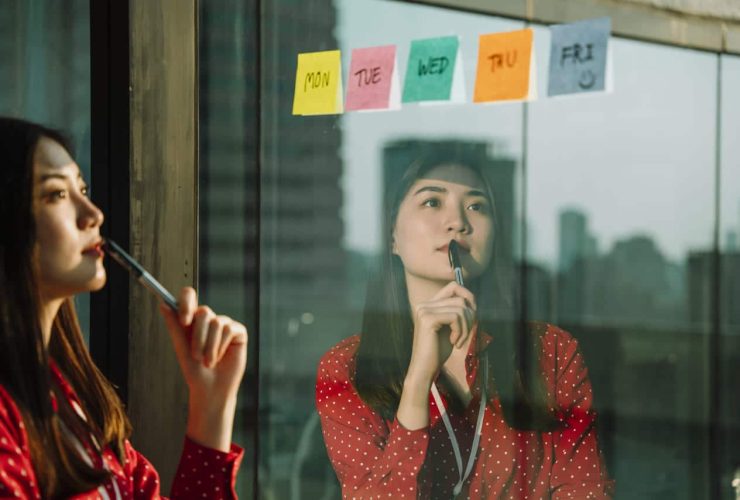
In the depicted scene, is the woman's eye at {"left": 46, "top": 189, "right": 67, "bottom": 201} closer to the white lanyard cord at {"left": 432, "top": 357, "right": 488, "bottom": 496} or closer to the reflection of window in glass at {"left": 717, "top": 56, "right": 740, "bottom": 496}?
the white lanyard cord at {"left": 432, "top": 357, "right": 488, "bottom": 496}

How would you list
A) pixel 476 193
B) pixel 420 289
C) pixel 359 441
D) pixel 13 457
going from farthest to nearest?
pixel 359 441 < pixel 420 289 < pixel 476 193 < pixel 13 457

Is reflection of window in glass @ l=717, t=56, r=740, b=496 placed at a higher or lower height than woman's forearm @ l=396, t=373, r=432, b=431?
higher

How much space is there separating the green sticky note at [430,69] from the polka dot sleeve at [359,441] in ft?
1.56

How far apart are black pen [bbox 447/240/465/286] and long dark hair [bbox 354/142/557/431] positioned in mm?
26

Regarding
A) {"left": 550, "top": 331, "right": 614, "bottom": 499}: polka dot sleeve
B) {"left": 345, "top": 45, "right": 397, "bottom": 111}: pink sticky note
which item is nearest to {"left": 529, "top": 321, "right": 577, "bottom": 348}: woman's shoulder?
{"left": 550, "top": 331, "right": 614, "bottom": 499}: polka dot sleeve

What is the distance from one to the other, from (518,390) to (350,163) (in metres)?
0.52

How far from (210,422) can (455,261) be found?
493mm

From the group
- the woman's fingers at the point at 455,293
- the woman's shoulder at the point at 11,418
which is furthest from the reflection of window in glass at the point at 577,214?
the woman's shoulder at the point at 11,418

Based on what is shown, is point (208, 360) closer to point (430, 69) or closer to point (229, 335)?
point (229, 335)

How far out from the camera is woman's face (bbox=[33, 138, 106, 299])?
1404 millimetres

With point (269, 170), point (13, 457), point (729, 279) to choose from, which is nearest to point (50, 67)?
point (269, 170)

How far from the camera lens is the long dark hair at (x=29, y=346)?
1.34m

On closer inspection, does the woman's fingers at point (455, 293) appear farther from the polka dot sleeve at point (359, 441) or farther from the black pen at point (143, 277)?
the black pen at point (143, 277)

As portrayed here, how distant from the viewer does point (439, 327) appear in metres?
1.83
